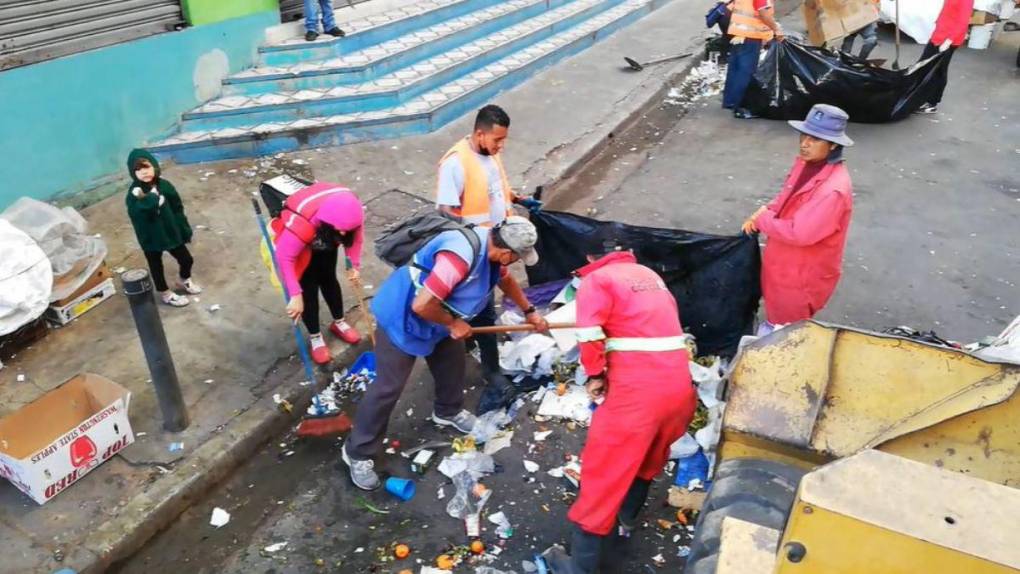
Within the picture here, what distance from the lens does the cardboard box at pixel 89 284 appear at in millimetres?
5069

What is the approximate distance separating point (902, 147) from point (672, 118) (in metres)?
2.65

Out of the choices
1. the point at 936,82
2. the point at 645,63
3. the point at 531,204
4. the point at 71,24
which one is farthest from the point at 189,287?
the point at 936,82

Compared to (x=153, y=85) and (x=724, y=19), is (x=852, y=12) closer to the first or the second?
(x=724, y=19)

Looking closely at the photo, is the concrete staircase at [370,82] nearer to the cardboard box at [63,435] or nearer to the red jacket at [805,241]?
the cardboard box at [63,435]

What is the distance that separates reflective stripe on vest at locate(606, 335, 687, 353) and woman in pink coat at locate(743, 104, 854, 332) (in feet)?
4.57

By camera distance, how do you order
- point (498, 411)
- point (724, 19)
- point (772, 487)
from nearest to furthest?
1. point (772, 487)
2. point (498, 411)
3. point (724, 19)

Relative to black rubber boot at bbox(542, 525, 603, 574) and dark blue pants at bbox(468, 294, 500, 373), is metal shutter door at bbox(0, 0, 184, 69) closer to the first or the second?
dark blue pants at bbox(468, 294, 500, 373)

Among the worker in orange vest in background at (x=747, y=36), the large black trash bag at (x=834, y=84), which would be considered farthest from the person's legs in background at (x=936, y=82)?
the worker in orange vest in background at (x=747, y=36)

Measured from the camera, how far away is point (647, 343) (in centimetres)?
338

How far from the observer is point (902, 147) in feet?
28.0

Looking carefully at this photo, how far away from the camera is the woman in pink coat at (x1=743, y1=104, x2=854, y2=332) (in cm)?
427

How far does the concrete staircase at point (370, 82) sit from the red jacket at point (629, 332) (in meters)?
5.04

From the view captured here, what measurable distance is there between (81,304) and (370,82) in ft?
13.6

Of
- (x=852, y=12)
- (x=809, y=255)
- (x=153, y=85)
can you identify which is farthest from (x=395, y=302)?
(x=852, y=12)
